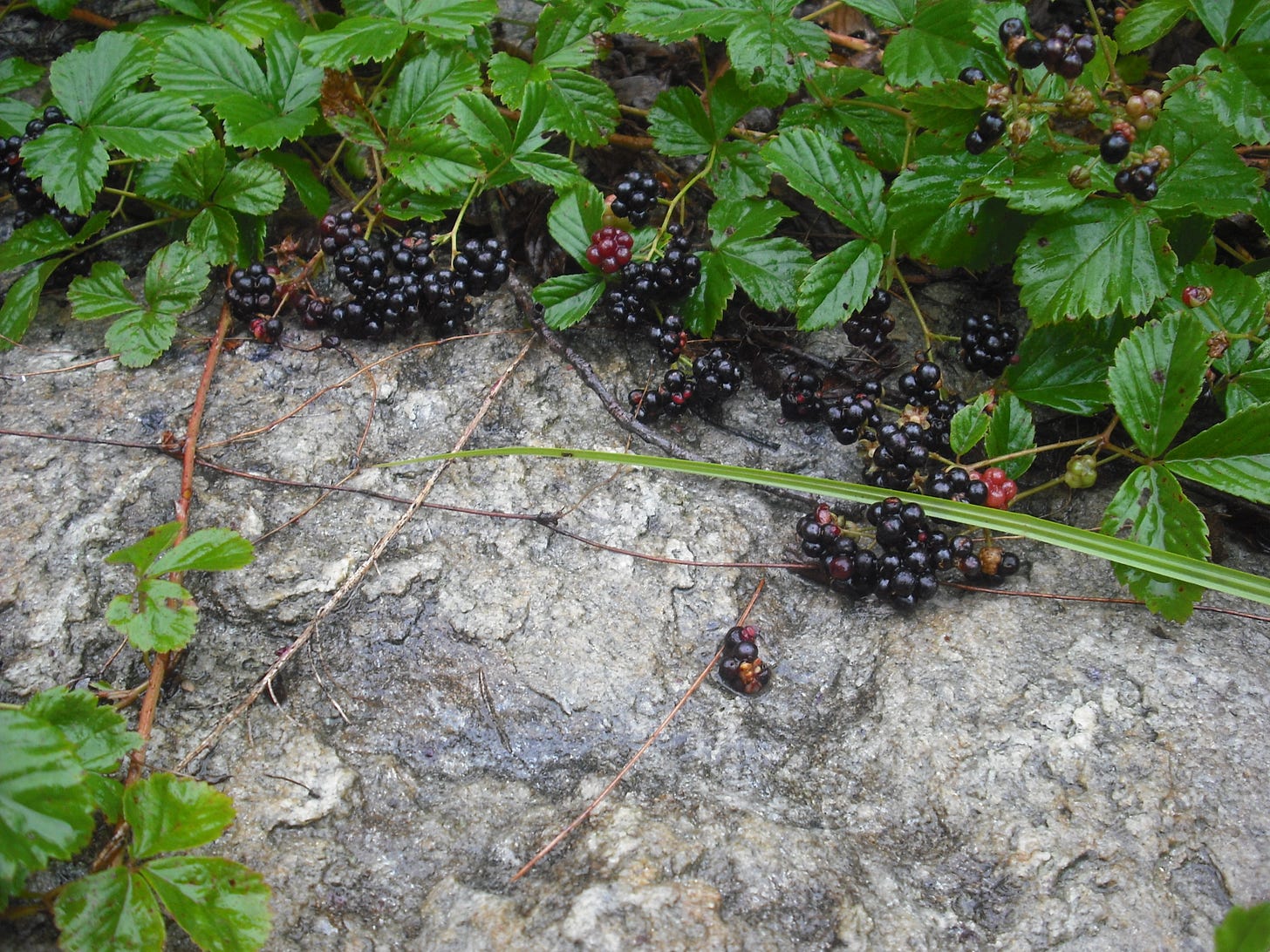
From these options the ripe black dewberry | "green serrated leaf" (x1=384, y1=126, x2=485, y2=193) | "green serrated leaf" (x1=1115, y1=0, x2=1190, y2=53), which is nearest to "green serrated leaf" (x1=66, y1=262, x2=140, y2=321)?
"green serrated leaf" (x1=384, y1=126, x2=485, y2=193)

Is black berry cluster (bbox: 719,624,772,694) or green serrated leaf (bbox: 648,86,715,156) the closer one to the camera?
black berry cluster (bbox: 719,624,772,694)

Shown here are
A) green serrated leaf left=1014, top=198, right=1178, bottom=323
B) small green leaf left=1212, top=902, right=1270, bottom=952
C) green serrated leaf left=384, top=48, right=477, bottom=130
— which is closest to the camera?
small green leaf left=1212, top=902, right=1270, bottom=952

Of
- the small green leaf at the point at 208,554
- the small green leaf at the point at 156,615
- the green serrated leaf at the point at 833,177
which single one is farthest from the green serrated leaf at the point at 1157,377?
the small green leaf at the point at 156,615

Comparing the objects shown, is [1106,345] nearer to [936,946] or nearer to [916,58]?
[916,58]

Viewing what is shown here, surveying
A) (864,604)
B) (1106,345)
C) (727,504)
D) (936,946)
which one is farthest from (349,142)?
(936,946)

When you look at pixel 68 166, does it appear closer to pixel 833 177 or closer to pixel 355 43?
pixel 355 43

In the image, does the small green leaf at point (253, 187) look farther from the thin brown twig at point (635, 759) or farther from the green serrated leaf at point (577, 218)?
the thin brown twig at point (635, 759)

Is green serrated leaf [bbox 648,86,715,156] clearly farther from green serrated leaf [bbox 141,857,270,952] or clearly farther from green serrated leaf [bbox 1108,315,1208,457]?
green serrated leaf [bbox 141,857,270,952]
